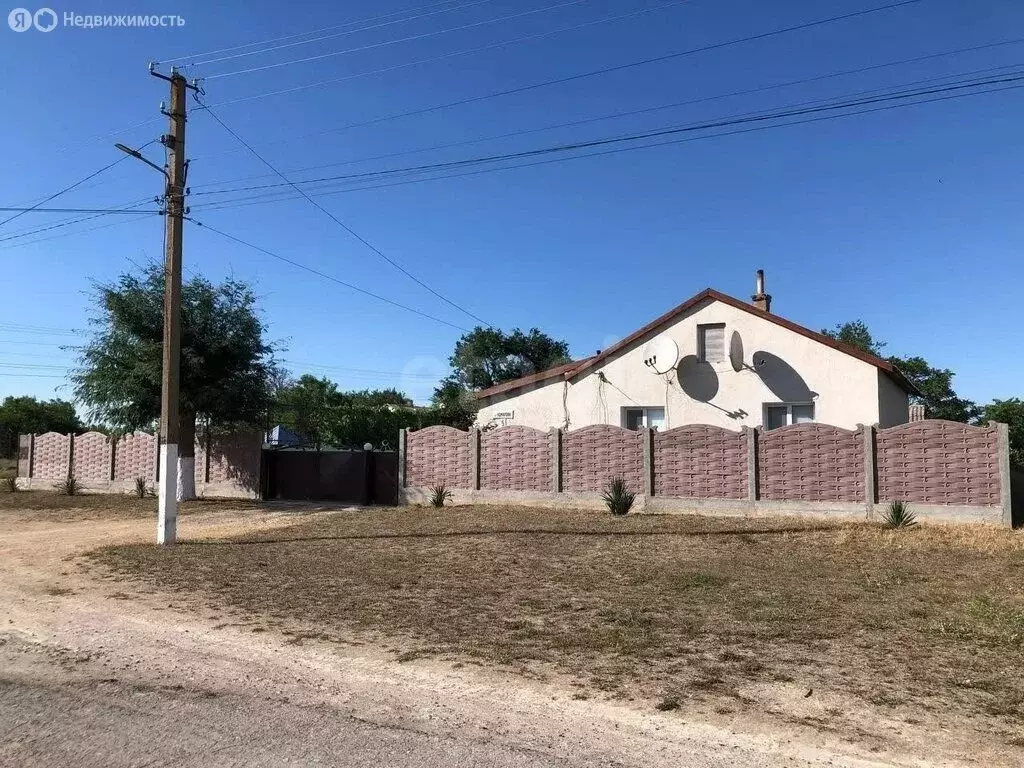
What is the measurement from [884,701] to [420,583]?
5826 millimetres

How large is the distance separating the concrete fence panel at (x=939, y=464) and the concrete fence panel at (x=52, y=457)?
85.0 ft

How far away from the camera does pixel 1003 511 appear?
44.2ft

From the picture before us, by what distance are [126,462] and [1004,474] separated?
80.2 feet

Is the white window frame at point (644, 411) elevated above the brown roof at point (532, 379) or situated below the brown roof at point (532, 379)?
below

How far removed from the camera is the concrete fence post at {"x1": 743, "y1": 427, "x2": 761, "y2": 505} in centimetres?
1588

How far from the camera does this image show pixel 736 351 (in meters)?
18.5

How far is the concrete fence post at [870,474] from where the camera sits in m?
14.7

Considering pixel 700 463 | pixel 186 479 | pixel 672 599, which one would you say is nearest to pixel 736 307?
pixel 700 463

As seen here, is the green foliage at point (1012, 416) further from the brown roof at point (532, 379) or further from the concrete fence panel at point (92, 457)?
the concrete fence panel at point (92, 457)

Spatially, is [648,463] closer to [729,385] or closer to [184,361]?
[729,385]

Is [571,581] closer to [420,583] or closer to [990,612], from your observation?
[420,583]

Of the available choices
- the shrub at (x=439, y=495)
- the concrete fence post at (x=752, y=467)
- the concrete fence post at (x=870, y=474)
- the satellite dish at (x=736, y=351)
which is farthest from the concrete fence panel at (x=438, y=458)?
the concrete fence post at (x=870, y=474)

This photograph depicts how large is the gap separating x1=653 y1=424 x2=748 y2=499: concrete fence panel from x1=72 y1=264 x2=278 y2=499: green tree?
11.9 m

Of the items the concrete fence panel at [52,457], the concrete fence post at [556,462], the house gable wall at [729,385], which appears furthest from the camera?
the concrete fence panel at [52,457]
